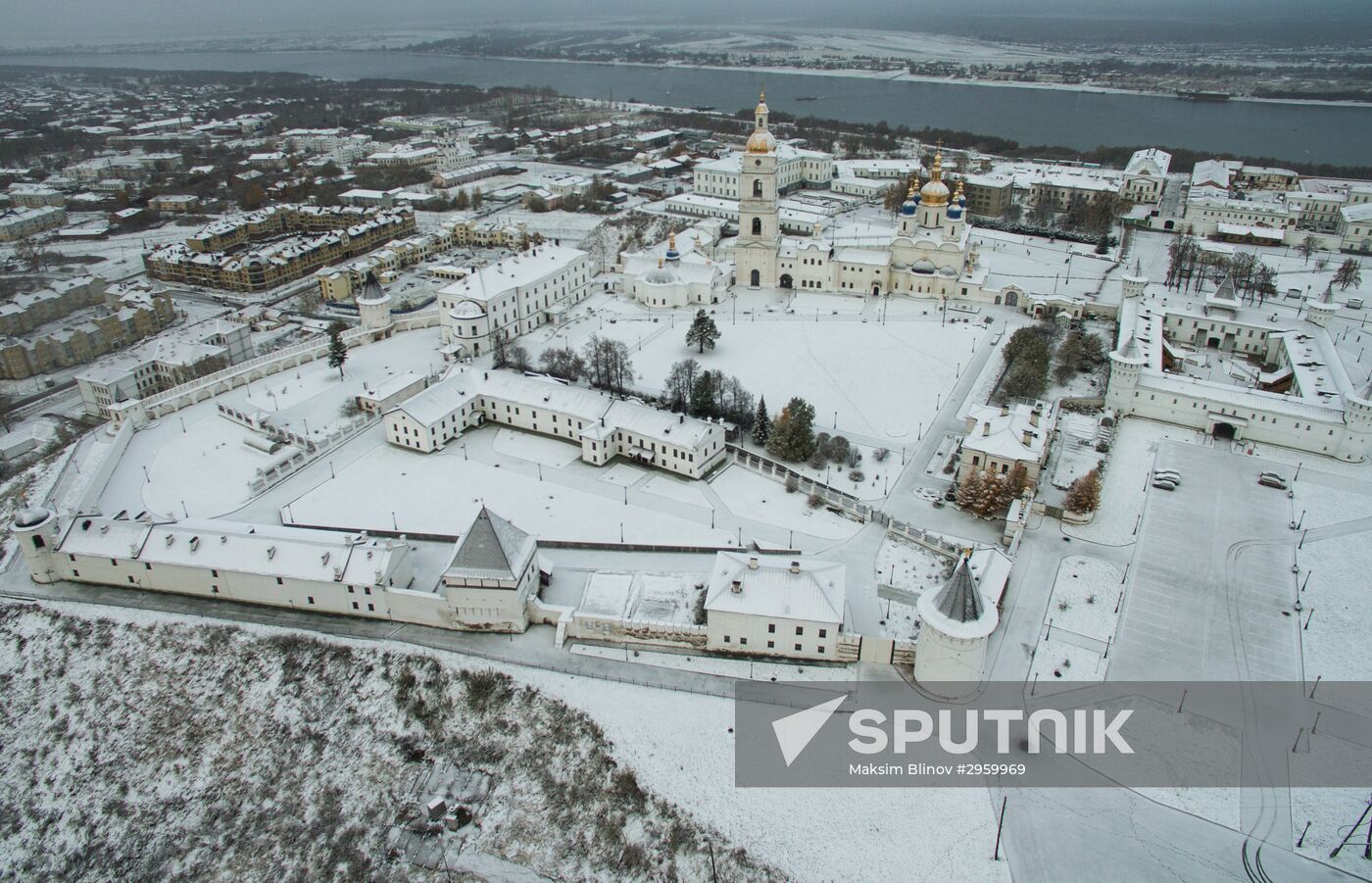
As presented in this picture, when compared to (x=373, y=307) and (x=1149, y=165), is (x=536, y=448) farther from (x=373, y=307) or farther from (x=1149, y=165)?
(x=1149, y=165)

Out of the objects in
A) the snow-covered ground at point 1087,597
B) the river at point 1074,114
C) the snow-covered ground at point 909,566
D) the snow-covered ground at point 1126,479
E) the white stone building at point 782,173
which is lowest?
the snow-covered ground at point 909,566

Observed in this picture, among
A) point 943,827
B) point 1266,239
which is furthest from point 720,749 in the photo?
point 1266,239

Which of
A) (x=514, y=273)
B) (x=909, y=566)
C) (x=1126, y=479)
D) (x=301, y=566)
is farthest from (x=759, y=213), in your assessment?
(x=301, y=566)

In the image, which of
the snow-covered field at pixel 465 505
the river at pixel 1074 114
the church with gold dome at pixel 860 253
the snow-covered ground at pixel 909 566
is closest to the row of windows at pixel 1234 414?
the snow-covered ground at pixel 909 566

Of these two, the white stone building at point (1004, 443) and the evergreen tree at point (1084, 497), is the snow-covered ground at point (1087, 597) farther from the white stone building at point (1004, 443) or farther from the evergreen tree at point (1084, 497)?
the white stone building at point (1004, 443)

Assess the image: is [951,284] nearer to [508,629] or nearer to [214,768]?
[508,629]
